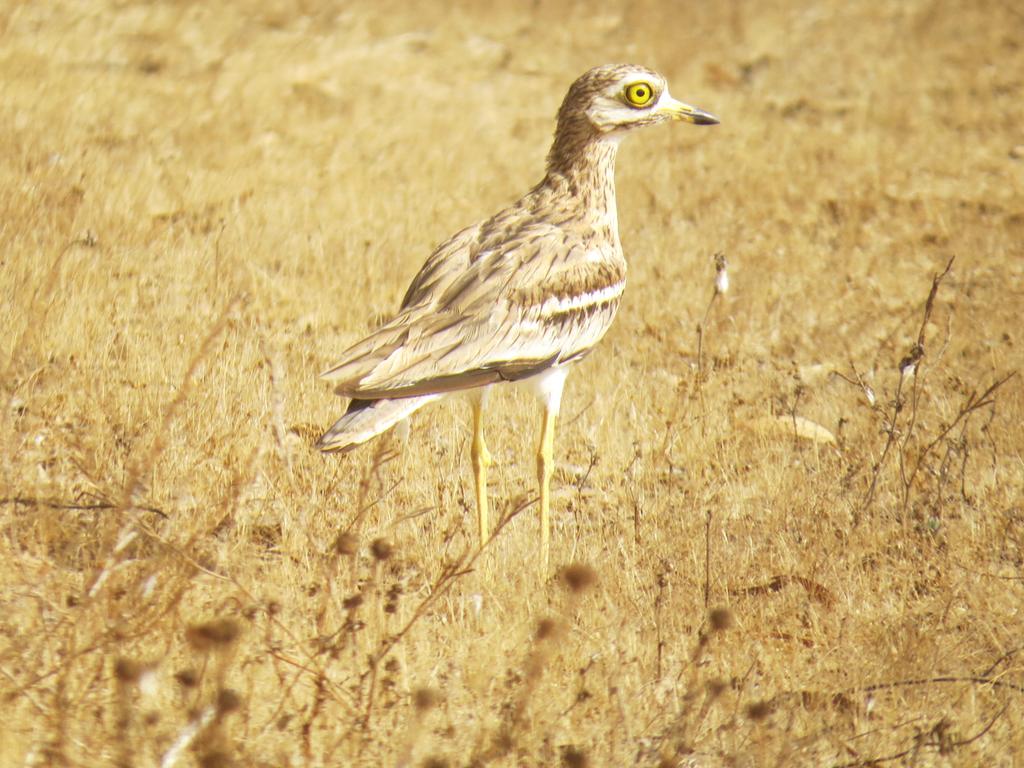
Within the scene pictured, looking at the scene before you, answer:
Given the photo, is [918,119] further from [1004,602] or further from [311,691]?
[311,691]

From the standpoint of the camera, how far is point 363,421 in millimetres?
4371

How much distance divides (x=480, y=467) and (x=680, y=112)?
1686 millimetres

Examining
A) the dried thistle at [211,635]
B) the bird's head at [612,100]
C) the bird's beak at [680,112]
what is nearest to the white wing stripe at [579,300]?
the bird's head at [612,100]

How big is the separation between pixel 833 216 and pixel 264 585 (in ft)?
17.9

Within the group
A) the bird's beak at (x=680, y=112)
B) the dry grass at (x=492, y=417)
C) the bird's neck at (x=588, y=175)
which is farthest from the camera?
the bird's beak at (x=680, y=112)

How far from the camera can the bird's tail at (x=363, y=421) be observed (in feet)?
14.1

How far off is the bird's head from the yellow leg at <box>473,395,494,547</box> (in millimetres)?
1236

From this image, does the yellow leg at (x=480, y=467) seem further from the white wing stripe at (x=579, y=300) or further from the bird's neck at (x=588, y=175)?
the bird's neck at (x=588, y=175)

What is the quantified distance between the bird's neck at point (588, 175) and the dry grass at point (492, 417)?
105 centimetres

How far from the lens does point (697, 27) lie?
11.9 m

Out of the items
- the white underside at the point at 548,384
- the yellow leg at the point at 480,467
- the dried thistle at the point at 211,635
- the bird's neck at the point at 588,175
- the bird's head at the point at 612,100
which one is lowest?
the dried thistle at the point at 211,635

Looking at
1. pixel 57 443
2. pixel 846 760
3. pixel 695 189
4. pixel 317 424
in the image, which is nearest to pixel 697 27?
pixel 695 189

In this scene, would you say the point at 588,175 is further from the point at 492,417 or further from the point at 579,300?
the point at 492,417

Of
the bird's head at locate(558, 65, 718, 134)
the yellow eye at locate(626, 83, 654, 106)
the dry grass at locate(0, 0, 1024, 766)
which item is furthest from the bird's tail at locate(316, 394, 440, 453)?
the yellow eye at locate(626, 83, 654, 106)
